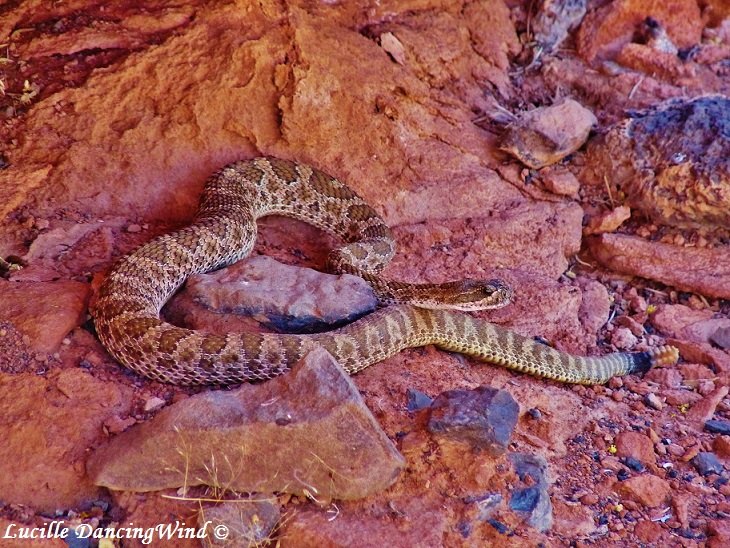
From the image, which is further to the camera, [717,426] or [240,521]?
[717,426]

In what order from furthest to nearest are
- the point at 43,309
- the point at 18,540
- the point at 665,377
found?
the point at 665,377 → the point at 43,309 → the point at 18,540

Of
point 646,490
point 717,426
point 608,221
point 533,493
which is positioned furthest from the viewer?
point 608,221

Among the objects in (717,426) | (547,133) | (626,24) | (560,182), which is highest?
(626,24)

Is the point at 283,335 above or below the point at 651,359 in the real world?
above

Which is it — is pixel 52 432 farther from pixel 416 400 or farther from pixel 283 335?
pixel 416 400

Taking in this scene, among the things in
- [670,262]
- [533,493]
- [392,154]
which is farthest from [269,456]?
[670,262]

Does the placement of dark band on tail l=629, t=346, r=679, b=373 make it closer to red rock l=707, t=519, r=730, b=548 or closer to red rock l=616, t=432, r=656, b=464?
red rock l=616, t=432, r=656, b=464

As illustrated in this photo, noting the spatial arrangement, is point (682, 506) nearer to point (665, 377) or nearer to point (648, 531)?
point (648, 531)
